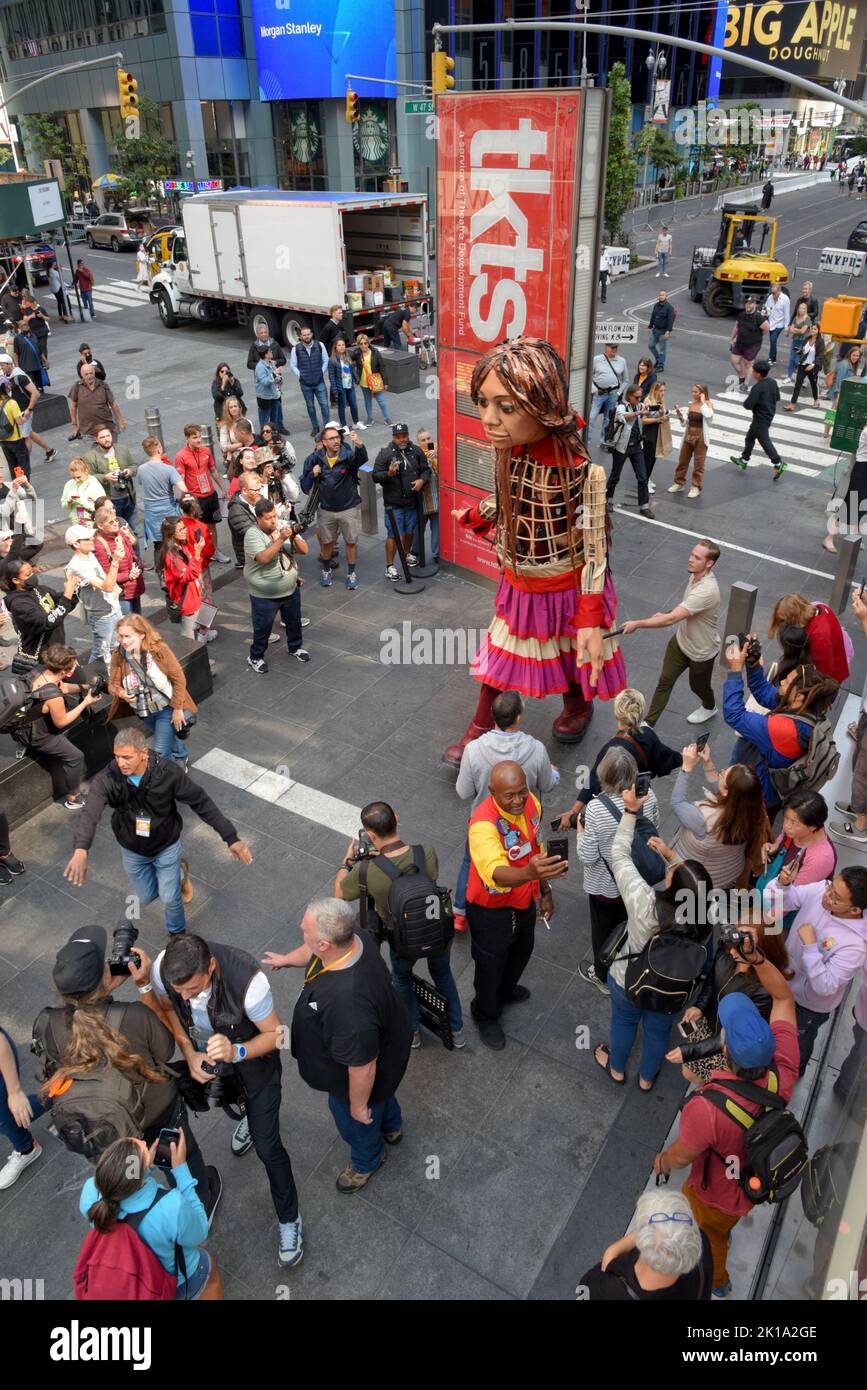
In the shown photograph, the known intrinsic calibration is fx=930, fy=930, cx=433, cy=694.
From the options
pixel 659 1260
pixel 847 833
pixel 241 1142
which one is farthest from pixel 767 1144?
pixel 847 833

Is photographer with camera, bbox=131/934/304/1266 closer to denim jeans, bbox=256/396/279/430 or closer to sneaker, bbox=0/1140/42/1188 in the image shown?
sneaker, bbox=0/1140/42/1188

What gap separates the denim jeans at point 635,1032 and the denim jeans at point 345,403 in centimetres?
1221

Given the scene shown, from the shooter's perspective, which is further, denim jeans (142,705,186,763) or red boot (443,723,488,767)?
red boot (443,723,488,767)

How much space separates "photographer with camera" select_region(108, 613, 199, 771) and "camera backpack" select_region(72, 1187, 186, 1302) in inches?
137

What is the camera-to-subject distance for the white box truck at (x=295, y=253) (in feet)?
60.6

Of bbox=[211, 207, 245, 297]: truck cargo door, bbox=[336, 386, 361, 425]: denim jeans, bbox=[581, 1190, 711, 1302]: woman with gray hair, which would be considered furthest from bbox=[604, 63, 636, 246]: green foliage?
bbox=[581, 1190, 711, 1302]: woman with gray hair

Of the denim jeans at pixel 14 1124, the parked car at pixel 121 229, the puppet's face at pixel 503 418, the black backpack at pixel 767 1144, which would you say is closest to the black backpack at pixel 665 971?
the black backpack at pixel 767 1144

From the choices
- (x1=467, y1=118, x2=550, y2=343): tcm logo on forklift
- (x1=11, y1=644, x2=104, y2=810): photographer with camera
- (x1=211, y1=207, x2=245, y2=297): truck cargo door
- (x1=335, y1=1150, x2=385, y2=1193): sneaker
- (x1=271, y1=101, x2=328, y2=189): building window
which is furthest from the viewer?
(x1=271, y1=101, x2=328, y2=189): building window

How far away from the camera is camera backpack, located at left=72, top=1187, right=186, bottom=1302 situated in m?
2.94
